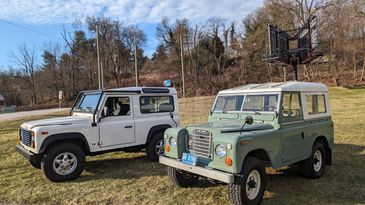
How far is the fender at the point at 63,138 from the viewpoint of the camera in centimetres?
649

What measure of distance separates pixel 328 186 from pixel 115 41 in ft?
183

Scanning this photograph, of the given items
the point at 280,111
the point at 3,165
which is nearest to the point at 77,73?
the point at 3,165

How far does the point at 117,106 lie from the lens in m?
7.74

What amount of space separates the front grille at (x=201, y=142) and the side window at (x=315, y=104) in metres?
2.53

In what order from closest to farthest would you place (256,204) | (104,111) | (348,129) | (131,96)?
A: (256,204), (104,111), (131,96), (348,129)

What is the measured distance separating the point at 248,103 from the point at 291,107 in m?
0.80

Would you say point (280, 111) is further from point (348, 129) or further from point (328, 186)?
point (348, 129)

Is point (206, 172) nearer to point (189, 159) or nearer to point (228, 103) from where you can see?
point (189, 159)

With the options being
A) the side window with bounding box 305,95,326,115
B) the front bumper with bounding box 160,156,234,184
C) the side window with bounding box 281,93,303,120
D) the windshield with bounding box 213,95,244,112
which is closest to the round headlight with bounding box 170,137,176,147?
the front bumper with bounding box 160,156,234,184

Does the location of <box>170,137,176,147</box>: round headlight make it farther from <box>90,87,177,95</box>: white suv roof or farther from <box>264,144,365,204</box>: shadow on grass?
<box>90,87,177,95</box>: white suv roof

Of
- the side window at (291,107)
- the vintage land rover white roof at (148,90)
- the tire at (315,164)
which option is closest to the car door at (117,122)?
the vintage land rover white roof at (148,90)

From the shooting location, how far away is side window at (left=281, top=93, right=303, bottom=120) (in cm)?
573

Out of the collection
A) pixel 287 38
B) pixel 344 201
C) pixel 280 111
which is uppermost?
pixel 287 38

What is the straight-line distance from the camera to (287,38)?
25875mm
